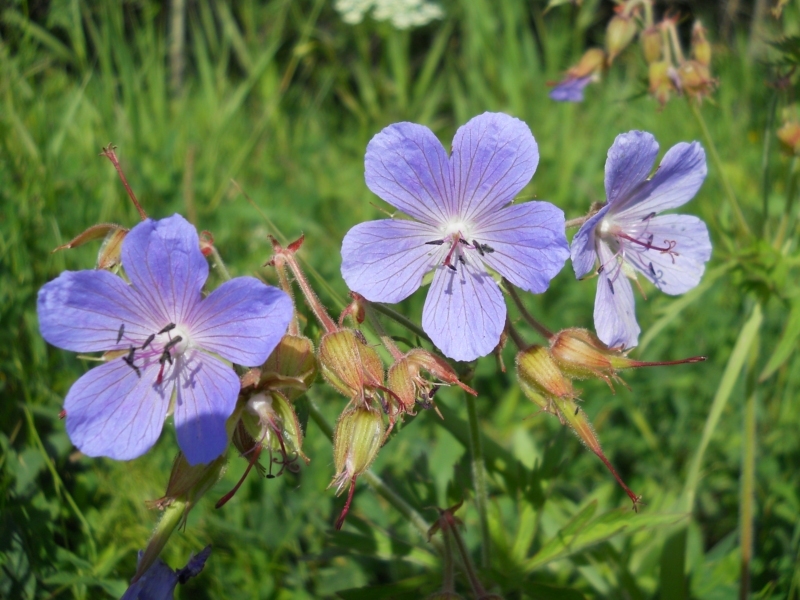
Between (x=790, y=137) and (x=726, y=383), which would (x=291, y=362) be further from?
(x=790, y=137)

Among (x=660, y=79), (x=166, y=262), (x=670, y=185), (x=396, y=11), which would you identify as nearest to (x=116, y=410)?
(x=166, y=262)

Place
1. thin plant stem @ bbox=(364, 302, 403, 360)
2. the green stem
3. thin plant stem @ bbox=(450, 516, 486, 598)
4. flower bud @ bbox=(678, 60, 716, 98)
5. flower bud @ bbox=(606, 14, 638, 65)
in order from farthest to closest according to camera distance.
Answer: flower bud @ bbox=(606, 14, 638, 65)
flower bud @ bbox=(678, 60, 716, 98)
the green stem
thin plant stem @ bbox=(450, 516, 486, 598)
thin plant stem @ bbox=(364, 302, 403, 360)

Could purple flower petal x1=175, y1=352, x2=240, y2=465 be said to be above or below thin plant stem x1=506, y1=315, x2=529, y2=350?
above

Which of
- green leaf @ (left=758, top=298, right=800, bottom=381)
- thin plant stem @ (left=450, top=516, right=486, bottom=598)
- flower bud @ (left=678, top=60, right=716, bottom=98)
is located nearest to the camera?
thin plant stem @ (left=450, top=516, right=486, bottom=598)

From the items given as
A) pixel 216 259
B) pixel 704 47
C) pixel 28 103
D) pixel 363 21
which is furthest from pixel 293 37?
pixel 216 259

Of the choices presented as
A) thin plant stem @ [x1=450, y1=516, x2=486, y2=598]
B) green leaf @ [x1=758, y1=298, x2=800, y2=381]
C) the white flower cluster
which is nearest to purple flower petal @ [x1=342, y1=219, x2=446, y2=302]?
thin plant stem @ [x1=450, y1=516, x2=486, y2=598]

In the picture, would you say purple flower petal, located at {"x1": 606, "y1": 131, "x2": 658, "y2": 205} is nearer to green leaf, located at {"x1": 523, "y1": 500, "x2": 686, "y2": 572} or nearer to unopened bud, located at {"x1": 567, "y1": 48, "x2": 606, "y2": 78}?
green leaf, located at {"x1": 523, "y1": 500, "x2": 686, "y2": 572}
